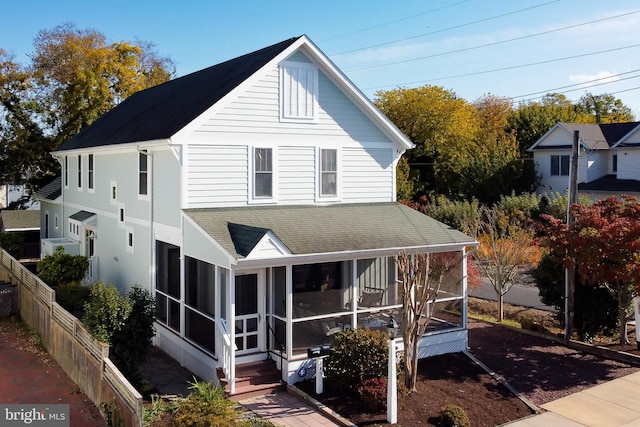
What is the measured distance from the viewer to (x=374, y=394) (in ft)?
40.3

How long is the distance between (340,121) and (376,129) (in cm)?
136

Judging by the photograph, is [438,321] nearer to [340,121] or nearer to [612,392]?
[612,392]

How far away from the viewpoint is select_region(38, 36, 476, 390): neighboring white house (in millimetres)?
14359

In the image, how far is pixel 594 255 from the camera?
15.6 m

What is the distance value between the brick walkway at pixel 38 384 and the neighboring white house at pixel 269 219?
2.78m

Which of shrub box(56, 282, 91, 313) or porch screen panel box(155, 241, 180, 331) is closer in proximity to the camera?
porch screen panel box(155, 241, 180, 331)

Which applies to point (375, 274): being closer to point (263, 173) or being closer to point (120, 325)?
point (263, 173)

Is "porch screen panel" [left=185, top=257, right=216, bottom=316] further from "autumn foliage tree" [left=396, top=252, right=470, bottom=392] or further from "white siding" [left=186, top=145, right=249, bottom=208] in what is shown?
"autumn foliage tree" [left=396, top=252, right=470, bottom=392]

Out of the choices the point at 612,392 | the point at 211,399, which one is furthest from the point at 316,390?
the point at 612,392

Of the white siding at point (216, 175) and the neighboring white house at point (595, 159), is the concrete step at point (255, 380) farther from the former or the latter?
the neighboring white house at point (595, 159)

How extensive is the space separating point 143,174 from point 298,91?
205 inches

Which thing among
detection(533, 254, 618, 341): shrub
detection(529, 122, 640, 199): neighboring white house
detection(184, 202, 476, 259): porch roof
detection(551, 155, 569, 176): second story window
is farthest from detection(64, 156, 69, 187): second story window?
detection(551, 155, 569, 176): second story window

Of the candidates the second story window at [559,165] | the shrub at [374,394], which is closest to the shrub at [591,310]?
the shrub at [374,394]

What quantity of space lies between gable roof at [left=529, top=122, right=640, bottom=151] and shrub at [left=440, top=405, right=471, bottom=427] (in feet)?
104
